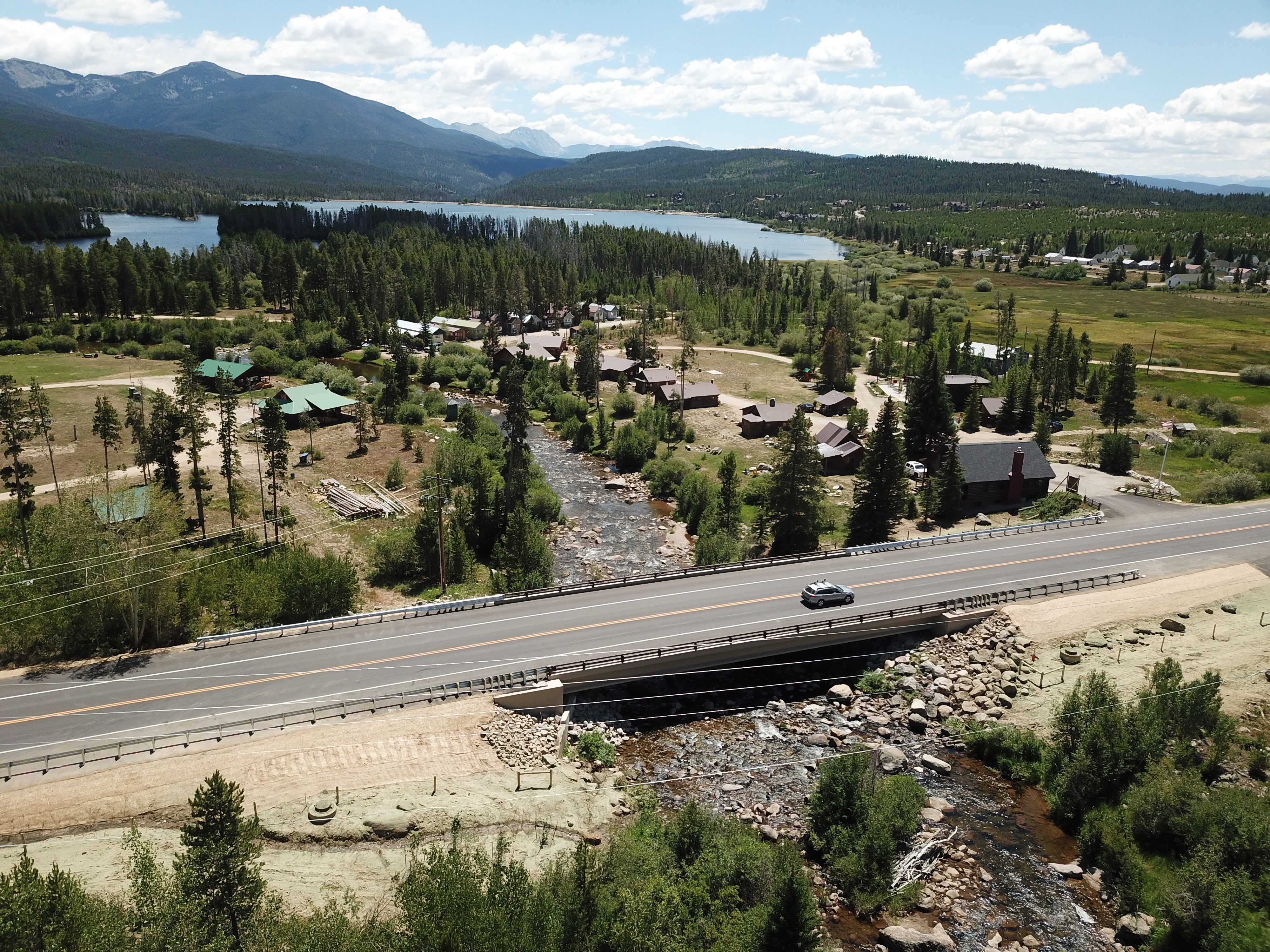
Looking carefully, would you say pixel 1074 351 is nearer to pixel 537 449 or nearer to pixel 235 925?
pixel 537 449

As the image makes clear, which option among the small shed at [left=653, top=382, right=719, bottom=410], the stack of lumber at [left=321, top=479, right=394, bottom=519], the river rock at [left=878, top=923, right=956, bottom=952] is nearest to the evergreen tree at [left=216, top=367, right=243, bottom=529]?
the stack of lumber at [left=321, top=479, right=394, bottom=519]

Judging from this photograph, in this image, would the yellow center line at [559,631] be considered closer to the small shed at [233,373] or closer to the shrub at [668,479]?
the shrub at [668,479]

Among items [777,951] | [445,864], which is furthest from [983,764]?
[445,864]

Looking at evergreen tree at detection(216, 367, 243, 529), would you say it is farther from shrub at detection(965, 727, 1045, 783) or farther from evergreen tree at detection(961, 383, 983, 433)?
evergreen tree at detection(961, 383, 983, 433)

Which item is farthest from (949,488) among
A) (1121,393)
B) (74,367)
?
(74,367)

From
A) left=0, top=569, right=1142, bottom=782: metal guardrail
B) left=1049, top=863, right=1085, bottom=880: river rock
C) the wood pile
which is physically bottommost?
left=1049, top=863, right=1085, bottom=880: river rock

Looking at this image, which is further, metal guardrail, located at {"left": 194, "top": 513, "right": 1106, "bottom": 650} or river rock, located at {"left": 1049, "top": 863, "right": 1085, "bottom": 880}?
metal guardrail, located at {"left": 194, "top": 513, "right": 1106, "bottom": 650}

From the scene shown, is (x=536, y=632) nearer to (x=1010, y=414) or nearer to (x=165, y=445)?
(x=165, y=445)
